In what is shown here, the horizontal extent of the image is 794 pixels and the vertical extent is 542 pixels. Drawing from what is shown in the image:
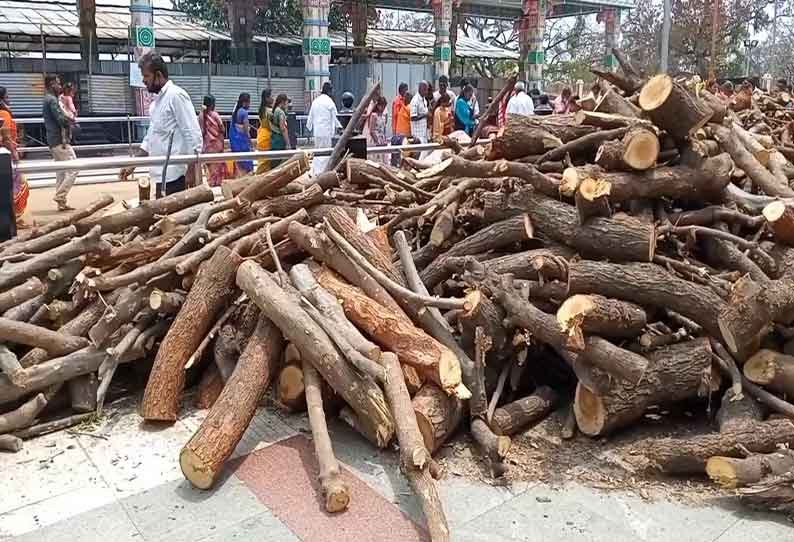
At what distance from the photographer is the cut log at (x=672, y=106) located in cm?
432

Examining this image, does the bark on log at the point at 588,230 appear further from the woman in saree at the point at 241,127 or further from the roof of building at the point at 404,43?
the roof of building at the point at 404,43

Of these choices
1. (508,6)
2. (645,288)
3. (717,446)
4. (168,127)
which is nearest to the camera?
(717,446)

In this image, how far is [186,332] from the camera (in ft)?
14.3

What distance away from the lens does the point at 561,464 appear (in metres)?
3.81

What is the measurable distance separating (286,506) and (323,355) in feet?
2.60

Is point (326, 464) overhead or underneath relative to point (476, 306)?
underneath

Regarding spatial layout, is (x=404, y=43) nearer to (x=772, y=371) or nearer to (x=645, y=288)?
(x=645, y=288)

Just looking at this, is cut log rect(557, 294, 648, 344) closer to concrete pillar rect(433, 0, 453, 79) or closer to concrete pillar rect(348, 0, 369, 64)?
concrete pillar rect(433, 0, 453, 79)

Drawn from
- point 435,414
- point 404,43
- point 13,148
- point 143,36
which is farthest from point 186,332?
point 404,43

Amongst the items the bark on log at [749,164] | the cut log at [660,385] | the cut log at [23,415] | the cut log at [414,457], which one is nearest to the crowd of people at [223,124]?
the bark on log at [749,164]

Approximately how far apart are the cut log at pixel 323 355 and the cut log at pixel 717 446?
135 centimetres

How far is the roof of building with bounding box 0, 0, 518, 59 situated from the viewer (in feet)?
74.7

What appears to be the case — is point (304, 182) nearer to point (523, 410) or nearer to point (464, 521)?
point (523, 410)

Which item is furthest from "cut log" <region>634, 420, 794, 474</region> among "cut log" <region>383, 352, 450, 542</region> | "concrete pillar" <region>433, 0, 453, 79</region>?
"concrete pillar" <region>433, 0, 453, 79</region>
